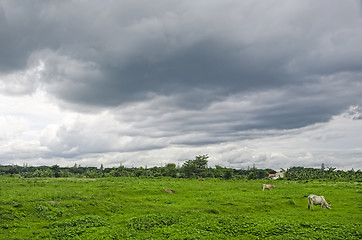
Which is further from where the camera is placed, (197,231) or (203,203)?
→ (203,203)

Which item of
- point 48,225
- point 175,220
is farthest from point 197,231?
point 48,225

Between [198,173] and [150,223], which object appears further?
[198,173]

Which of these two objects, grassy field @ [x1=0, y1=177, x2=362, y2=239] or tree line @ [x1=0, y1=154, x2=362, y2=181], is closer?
grassy field @ [x1=0, y1=177, x2=362, y2=239]

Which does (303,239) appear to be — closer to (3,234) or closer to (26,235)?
(26,235)

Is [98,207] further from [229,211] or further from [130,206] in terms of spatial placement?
[229,211]

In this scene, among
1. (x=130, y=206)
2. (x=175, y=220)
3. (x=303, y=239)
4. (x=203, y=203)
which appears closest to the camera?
(x=303, y=239)

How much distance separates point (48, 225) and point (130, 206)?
10.6 metres

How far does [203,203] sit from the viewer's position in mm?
34750

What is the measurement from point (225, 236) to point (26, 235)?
14432mm

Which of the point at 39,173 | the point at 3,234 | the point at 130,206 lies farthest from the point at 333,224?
the point at 39,173

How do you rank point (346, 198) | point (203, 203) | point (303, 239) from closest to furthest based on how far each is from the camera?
point (303, 239), point (203, 203), point (346, 198)

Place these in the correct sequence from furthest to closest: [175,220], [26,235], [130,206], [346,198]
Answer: [346,198] → [130,206] → [175,220] → [26,235]

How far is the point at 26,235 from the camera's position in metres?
18.9

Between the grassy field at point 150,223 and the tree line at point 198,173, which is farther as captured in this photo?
the tree line at point 198,173
